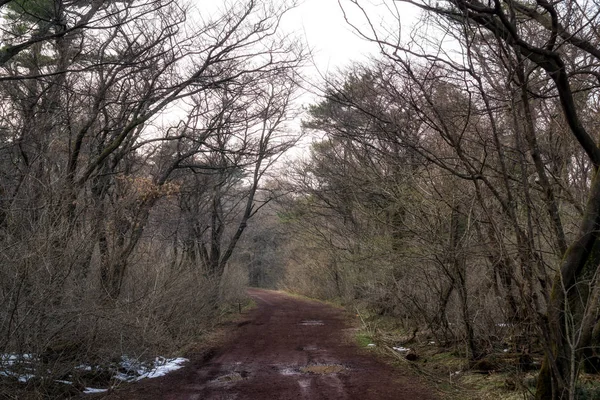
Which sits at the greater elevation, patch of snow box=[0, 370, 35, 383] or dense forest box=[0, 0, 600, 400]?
dense forest box=[0, 0, 600, 400]

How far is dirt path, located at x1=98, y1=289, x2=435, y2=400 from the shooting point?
807 cm

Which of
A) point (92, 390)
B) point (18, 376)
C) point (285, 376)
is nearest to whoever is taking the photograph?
point (18, 376)

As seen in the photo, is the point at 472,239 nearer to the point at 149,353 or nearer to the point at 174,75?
the point at 149,353

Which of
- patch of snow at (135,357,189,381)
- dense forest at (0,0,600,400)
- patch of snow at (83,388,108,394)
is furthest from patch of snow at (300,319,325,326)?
patch of snow at (83,388,108,394)

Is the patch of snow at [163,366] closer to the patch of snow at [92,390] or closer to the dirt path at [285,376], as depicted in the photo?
the dirt path at [285,376]

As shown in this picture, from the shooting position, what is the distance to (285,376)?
31.1 ft

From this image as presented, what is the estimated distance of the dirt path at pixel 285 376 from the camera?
807 cm

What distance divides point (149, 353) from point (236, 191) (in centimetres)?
1553

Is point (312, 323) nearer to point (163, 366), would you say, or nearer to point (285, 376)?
point (163, 366)

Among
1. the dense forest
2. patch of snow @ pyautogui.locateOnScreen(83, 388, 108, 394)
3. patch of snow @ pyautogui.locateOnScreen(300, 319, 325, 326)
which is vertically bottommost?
patch of snow @ pyautogui.locateOnScreen(83, 388, 108, 394)

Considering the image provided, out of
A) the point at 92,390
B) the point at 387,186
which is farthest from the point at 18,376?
the point at 387,186

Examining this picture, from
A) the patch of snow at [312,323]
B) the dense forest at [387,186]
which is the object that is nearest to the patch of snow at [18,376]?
the dense forest at [387,186]

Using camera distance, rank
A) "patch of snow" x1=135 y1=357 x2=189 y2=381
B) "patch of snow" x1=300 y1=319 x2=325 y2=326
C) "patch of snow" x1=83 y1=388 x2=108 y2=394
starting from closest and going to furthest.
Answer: "patch of snow" x1=83 y1=388 x2=108 y2=394 → "patch of snow" x1=135 y1=357 x2=189 y2=381 → "patch of snow" x1=300 y1=319 x2=325 y2=326

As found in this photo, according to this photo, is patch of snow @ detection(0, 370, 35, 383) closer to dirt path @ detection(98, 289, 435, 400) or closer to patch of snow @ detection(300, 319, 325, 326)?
dirt path @ detection(98, 289, 435, 400)
